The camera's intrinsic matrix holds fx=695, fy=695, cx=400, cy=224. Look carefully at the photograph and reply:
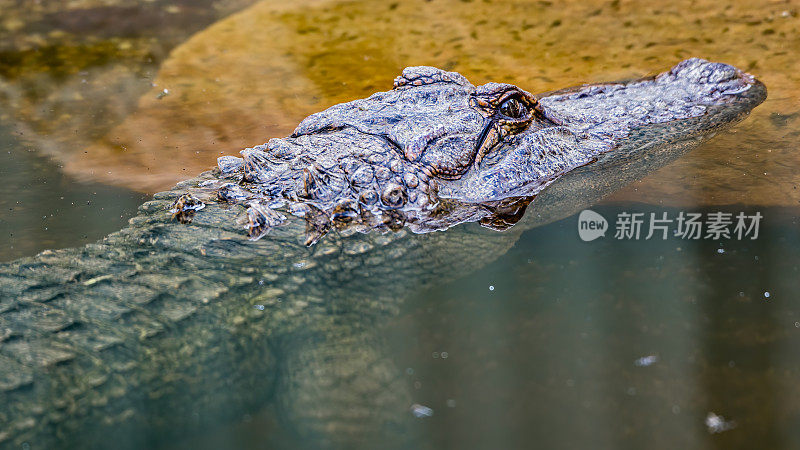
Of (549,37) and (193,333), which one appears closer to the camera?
(193,333)

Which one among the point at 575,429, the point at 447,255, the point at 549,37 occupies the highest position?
the point at 549,37

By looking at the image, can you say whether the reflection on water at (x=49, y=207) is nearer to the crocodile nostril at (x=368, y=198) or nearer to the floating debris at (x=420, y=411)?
the crocodile nostril at (x=368, y=198)

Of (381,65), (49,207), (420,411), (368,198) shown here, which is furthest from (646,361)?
(381,65)

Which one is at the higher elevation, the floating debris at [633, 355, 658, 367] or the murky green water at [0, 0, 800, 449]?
the murky green water at [0, 0, 800, 449]

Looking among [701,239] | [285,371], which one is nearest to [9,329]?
[285,371]

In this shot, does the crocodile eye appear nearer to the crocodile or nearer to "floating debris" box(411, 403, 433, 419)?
the crocodile

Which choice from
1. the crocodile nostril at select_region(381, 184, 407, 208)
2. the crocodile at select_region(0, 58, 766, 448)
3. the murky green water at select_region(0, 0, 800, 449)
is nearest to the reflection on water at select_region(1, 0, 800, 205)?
the murky green water at select_region(0, 0, 800, 449)

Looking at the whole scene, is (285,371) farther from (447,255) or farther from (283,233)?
(447,255)

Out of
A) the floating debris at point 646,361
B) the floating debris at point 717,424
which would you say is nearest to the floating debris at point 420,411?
the floating debris at point 646,361
